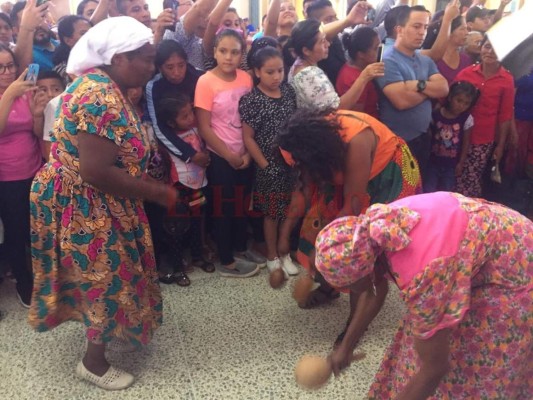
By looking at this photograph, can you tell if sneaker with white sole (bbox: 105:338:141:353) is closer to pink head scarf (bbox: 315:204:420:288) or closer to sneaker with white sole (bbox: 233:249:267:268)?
sneaker with white sole (bbox: 233:249:267:268)

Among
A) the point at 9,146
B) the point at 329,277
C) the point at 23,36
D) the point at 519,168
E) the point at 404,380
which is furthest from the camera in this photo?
the point at 519,168

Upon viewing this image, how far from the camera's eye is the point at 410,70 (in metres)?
2.55

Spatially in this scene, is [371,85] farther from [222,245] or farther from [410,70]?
[222,245]

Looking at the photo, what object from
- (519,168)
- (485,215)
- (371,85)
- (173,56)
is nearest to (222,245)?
(173,56)

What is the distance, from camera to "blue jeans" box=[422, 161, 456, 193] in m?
2.91

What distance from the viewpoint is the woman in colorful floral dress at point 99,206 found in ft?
4.60

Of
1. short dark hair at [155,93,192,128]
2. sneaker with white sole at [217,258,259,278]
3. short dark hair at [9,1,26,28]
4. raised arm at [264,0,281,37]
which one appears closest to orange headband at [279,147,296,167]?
short dark hair at [155,93,192,128]

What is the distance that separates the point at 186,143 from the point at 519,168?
7.88 ft

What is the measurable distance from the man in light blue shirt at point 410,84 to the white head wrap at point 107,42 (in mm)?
1544

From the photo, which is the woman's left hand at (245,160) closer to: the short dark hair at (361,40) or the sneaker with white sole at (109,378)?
the short dark hair at (361,40)

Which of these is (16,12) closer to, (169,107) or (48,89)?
(48,89)

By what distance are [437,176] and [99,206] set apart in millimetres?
2237

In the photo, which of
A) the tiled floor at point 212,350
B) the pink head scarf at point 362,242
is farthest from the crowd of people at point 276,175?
the tiled floor at point 212,350

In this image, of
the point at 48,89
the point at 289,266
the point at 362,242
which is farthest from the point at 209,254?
the point at 362,242
